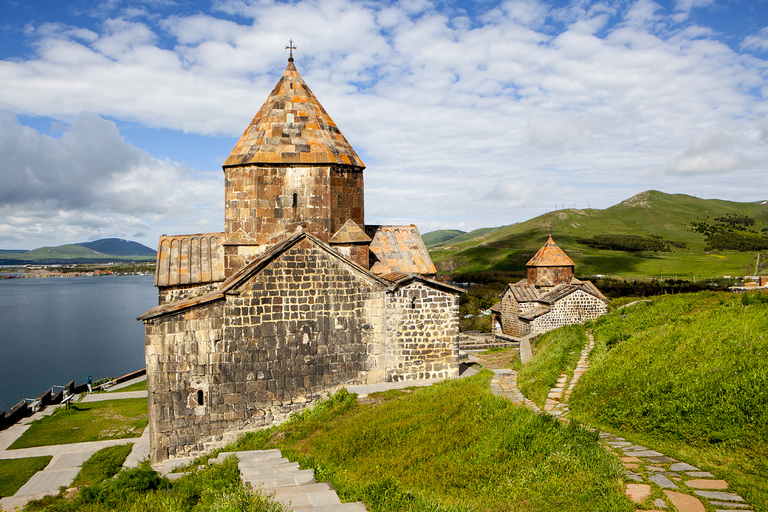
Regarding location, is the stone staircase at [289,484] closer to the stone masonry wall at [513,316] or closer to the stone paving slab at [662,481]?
the stone paving slab at [662,481]

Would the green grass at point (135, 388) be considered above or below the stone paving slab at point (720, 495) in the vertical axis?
below

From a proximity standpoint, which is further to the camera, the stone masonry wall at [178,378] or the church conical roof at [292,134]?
the church conical roof at [292,134]

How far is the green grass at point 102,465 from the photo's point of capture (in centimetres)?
1059

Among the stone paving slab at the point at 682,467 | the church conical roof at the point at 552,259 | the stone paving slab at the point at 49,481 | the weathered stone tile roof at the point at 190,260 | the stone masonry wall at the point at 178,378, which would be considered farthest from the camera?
the church conical roof at the point at 552,259

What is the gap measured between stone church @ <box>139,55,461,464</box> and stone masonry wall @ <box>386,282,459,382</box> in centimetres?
3

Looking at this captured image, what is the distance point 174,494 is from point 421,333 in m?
6.36

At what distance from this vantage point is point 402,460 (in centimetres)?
600

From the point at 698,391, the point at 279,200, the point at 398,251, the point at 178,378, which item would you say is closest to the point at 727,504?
the point at 698,391

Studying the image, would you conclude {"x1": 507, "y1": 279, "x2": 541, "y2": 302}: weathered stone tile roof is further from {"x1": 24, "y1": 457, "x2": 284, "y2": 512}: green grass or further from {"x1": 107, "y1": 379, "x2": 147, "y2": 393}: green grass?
{"x1": 24, "y1": 457, "x2": 284, "y2": 512}: green grass

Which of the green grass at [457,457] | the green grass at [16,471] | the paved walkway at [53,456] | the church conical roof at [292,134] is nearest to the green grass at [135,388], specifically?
the paved walkway at [53,456]

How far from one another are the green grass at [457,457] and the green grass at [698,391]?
104cm

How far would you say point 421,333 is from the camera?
36.8 ft

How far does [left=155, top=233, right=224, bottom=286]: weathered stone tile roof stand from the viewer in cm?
1227

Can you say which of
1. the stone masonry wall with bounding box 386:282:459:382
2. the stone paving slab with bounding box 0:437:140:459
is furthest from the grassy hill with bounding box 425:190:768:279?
the stone paving slab with bounding box 0:437:140:459
